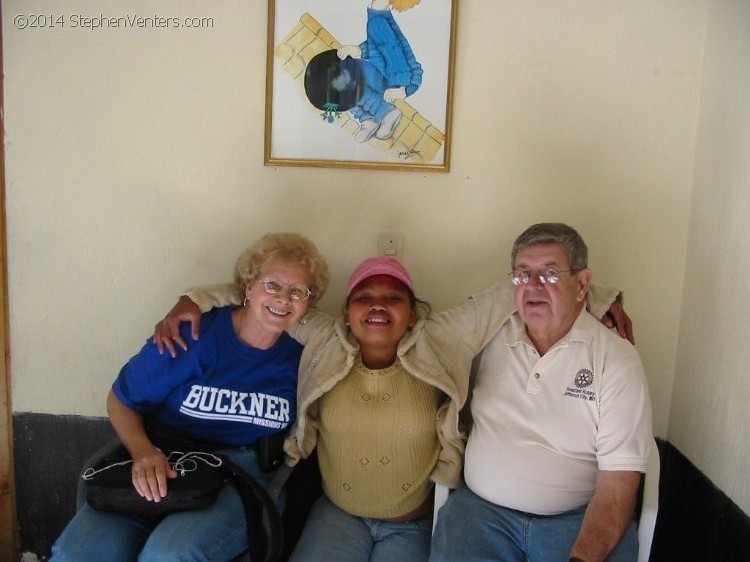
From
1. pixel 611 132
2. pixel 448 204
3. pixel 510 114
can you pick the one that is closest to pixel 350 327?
pixel 448 204

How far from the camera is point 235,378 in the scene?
5.75ft

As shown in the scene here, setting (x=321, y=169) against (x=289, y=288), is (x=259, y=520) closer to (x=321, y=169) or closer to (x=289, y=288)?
(x=289, y=288)

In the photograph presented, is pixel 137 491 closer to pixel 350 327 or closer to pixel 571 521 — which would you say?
pixel 350 327

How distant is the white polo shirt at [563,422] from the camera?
154cm

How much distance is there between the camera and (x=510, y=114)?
197 cm

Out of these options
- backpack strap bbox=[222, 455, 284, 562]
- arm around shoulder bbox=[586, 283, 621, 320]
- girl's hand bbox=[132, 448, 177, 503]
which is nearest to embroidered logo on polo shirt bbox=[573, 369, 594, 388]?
arm around shoulder bbox=[586, 283, 621, 320]

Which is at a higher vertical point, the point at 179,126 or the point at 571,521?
the point at 179,126

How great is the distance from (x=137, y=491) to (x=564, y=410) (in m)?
1.18

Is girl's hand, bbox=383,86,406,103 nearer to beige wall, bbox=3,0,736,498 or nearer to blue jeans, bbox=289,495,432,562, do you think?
beige wall, bbox=3,0,736,498

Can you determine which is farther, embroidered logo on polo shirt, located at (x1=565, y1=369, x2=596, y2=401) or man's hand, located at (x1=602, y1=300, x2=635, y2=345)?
man's hand, located at (x1=602, y1=300, x2=635, y2=345)

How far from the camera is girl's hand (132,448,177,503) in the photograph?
4.99 feet

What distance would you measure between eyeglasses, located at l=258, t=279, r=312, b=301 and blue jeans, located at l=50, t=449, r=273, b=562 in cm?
59

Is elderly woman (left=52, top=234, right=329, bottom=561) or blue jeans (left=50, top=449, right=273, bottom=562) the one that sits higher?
elderly woman (left=52, top=234, right=329, bottom=561)

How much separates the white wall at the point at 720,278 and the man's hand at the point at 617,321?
0.91ft
